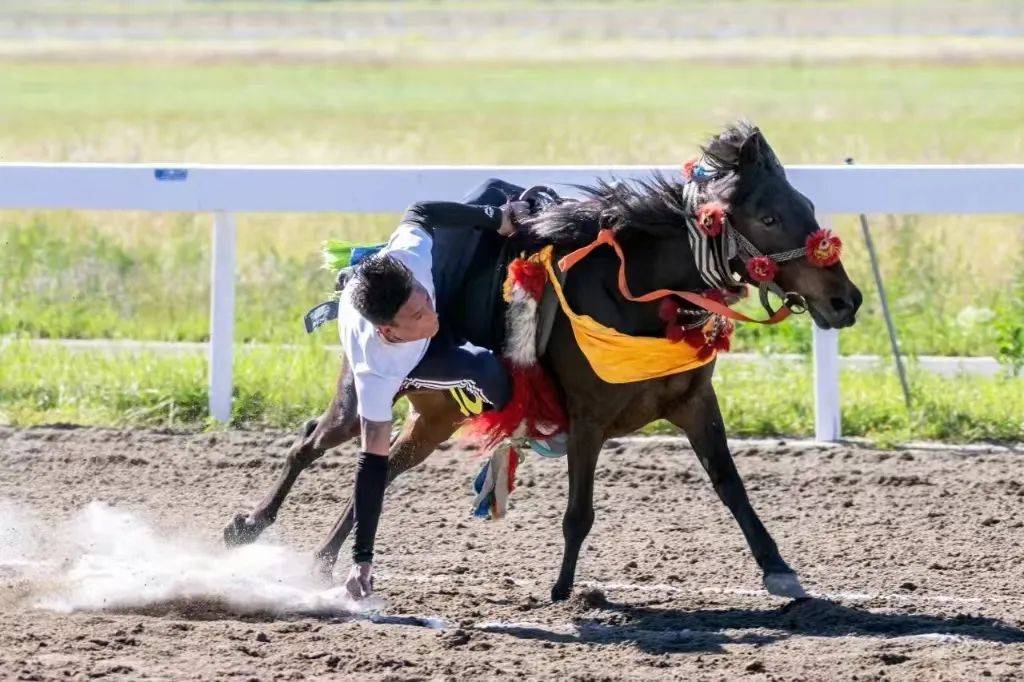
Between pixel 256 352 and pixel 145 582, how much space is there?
147 inches

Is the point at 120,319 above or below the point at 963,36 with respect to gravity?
below

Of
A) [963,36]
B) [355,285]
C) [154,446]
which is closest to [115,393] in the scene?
[154,446]

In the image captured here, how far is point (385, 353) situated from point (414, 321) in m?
0.24

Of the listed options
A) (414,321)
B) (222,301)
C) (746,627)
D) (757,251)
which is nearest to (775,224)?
(757,251)

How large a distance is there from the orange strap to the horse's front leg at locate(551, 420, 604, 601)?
1.77ft

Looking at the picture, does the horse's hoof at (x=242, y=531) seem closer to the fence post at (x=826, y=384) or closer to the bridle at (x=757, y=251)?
the bridle at (x=757, y=251)

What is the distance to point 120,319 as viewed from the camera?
1146 cm

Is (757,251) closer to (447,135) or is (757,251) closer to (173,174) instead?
(173,174)

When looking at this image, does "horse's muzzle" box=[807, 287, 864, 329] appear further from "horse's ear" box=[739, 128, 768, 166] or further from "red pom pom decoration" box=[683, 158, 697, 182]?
"red pom pom decoration" box=[683, 158, 697, 182]

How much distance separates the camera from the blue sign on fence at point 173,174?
30.0ft

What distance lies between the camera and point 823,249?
18.5 feet

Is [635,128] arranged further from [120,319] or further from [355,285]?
[355,285]

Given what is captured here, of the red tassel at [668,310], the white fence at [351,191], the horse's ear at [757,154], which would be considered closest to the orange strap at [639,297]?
the red tassel at [668,310]

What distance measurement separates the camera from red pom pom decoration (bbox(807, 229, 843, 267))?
563 cm
